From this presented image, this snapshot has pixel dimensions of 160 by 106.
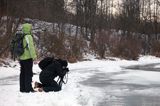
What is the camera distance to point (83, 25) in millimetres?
57938

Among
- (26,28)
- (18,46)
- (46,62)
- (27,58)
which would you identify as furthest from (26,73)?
(26,28)

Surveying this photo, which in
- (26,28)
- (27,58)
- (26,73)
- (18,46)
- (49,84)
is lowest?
(49,84)

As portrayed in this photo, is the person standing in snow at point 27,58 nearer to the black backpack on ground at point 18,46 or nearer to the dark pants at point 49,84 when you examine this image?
the black backpack on ground at point 18,46

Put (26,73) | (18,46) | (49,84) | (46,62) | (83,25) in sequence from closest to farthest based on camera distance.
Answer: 1. (18,46)
2. (26,73)
3. (49,84)
4. (46,62)
5. (83,25)

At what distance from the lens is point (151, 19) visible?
76688mm

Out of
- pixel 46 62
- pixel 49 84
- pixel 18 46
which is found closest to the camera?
pixel 18 46

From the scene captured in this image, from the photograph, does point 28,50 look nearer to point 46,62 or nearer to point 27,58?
point 27,58

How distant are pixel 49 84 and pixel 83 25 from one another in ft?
148

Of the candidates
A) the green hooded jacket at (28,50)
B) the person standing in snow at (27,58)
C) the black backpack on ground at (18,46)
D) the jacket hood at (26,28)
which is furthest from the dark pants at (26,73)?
the jacket hood at (26,28)

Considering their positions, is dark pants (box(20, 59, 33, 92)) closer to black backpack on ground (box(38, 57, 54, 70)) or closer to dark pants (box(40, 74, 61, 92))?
dark pants (box(40, 74, 61, 92))

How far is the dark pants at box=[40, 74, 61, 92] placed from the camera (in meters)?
12.9

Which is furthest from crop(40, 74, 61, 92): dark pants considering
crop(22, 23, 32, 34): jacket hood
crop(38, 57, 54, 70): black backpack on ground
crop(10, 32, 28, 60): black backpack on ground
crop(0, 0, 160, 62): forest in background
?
crop(0, 0, 160, 62): forest in background

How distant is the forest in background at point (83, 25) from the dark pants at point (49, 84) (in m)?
6.18

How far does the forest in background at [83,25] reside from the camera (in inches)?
923
